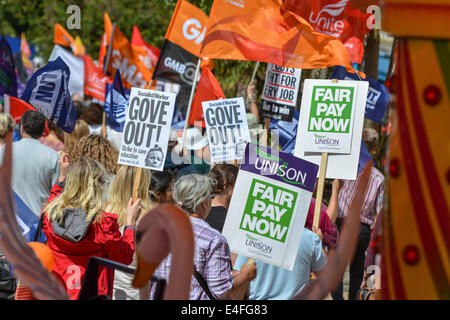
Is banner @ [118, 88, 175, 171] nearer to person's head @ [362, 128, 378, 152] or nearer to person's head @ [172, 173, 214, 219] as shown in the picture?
person's head @ [172, 173, 214, 219]

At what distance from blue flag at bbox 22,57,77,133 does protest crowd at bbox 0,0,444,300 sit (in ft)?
0.04

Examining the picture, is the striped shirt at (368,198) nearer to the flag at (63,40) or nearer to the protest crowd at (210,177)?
the protest crowd at (210,177)

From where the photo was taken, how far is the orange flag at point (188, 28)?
31.5 feet

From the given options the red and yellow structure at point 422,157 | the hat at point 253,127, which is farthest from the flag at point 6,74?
the red and yellow structure at point 422,157

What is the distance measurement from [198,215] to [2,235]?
268 centimetres

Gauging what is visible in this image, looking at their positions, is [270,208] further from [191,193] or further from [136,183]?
[136,183]

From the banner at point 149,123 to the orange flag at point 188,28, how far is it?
3131 mm

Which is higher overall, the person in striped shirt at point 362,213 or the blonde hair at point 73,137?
the blonde hair at point 73,137

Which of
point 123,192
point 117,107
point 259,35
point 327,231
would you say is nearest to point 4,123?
point 123,192

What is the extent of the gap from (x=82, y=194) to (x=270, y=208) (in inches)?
46.2

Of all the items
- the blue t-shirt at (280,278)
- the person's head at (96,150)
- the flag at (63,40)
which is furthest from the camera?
the flag at (63,40)

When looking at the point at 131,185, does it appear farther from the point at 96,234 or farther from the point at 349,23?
the point at 349,23

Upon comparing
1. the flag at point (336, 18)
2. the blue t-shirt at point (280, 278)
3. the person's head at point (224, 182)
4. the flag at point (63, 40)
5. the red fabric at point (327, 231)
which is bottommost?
the blue t-shirt at point (280, 278)

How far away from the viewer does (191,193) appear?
166 inches
